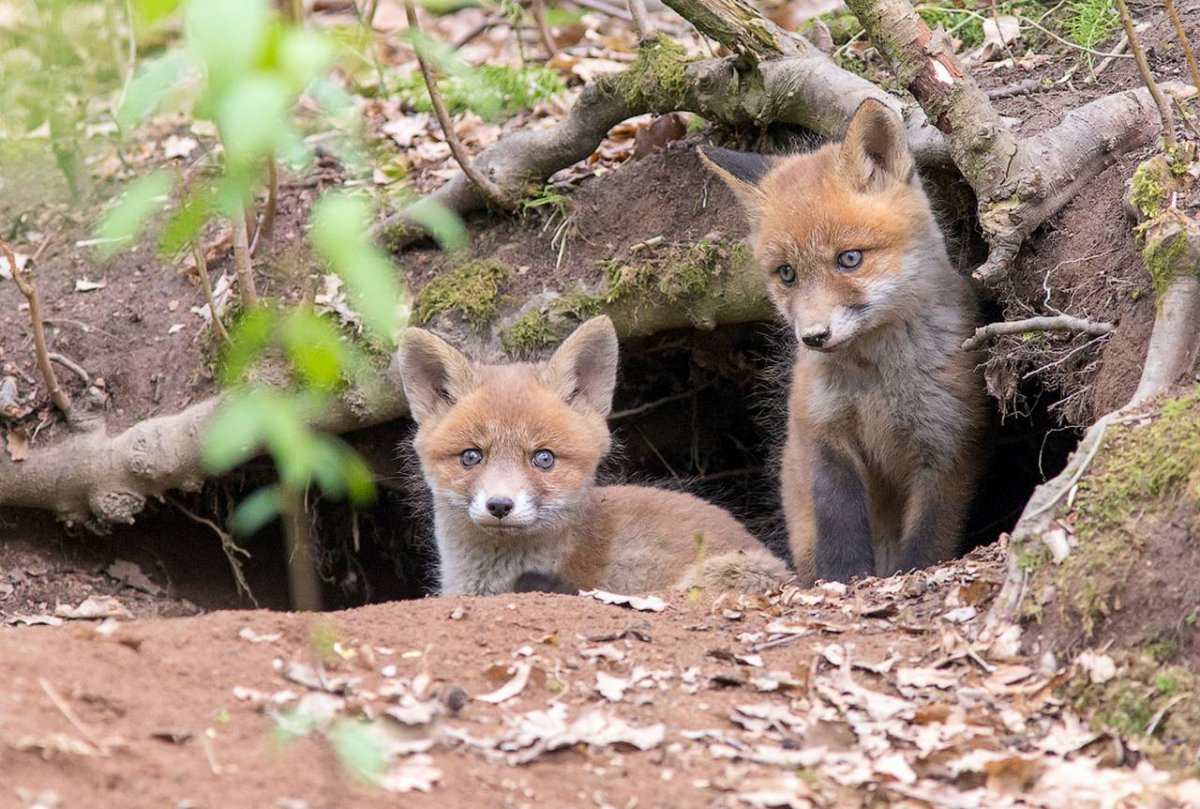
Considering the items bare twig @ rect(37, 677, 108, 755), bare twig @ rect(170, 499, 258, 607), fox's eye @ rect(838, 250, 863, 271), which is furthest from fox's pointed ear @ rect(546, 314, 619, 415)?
bare twig @ rect(37, 677, 108, 755)

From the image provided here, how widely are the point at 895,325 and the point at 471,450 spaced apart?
7.53 ft

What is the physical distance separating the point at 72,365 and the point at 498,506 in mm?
3471

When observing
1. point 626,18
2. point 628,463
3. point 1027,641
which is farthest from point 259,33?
point 626,18

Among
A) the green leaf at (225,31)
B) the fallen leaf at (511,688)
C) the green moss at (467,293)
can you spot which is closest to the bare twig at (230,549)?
the green moss at (467,293)

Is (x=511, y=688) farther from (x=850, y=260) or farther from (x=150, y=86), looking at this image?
(x=850, y=260)

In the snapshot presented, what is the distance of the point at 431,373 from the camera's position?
6.70 meters

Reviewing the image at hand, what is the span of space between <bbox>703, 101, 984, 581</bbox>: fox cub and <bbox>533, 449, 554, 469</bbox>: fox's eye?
1420 mm

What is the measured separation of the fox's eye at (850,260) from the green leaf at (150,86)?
425 cm

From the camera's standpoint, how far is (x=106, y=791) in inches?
124

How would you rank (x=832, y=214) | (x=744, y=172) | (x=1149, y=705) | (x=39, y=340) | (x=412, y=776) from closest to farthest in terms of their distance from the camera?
(x=412, y=776) < (x=1149, y=705) < (x=832, y=214) < (x=744, y=172) < (x=39, y=340)

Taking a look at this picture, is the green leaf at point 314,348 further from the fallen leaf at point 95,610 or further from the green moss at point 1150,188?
the fallen leaf at point 95,610

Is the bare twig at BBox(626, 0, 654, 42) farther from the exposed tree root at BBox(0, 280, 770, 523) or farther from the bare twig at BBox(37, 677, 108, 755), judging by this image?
the bare twig at BBox(37, 677, 108, 755)

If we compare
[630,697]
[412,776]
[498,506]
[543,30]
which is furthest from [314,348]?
[543,30]

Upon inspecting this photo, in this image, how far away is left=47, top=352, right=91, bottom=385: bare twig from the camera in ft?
25.3
